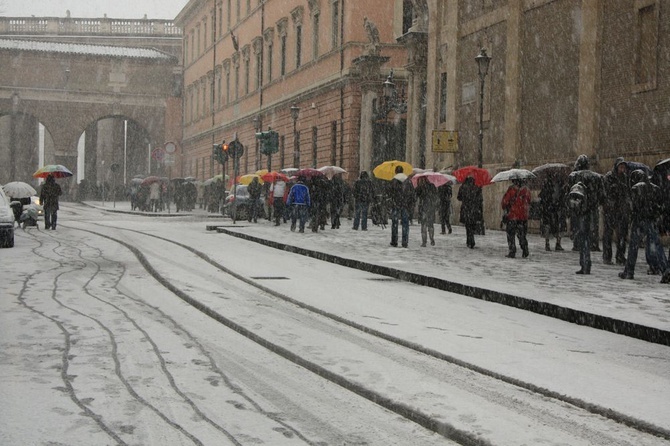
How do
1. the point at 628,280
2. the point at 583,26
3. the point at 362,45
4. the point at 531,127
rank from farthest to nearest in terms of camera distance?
the point at 362,45 < the point at 531,127 < the point at 583,26 < the point at 628,280

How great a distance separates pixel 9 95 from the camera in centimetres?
6669

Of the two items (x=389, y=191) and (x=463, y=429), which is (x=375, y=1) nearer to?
(x=389, y=191)

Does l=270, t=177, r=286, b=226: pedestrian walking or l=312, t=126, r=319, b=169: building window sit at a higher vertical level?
l=312, t=126, r=319, b=169: building window

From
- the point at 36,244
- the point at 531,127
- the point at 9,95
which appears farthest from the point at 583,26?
the point at 9,95

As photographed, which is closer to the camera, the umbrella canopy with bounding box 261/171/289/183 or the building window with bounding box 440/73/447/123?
the building window with bounding box 440/73/447/123

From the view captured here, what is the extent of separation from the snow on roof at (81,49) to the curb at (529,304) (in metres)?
57.0

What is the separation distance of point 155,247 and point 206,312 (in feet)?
32.5

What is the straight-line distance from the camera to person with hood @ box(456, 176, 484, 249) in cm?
1972

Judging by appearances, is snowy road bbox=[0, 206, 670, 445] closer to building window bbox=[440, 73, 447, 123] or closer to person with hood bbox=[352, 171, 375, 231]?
person with hood bbox=[352, 171, 375, 231]

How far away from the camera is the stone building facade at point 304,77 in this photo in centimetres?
3762

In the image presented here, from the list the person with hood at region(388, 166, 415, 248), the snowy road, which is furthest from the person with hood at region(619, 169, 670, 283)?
the person with hood at region(388, 166, 415, 248)

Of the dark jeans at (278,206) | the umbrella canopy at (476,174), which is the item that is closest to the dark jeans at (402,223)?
the umbrella canopy at (476,174)

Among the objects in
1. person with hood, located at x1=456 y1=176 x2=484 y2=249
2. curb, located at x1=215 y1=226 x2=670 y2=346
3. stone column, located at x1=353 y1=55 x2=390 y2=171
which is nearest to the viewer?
curb, located at x1=215 y1=226 x2=670 y2=346

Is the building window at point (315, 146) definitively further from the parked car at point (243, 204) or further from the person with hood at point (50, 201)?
the person with hood at point (50, 201)
